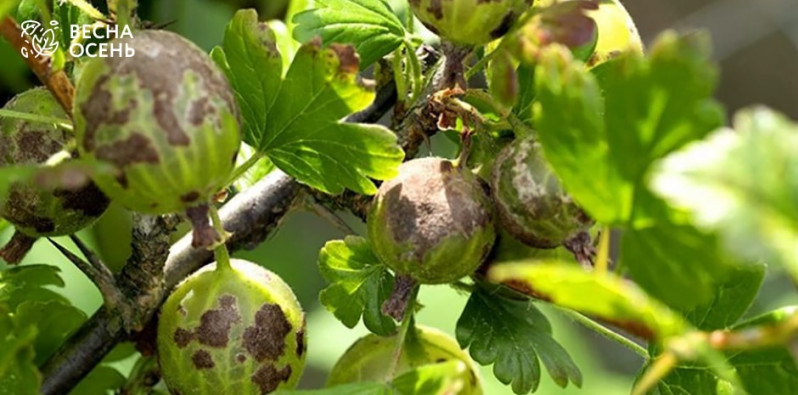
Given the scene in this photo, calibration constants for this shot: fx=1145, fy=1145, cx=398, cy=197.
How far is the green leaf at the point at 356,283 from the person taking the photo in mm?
803

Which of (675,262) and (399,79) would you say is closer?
(675,262)

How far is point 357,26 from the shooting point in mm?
816

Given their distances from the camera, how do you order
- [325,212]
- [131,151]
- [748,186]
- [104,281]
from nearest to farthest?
[748,186]
[131,151]
[104,281]
[325,212]

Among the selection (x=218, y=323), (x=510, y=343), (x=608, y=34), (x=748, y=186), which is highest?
(x=748, y=186)

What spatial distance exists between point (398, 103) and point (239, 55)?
0.14 metres

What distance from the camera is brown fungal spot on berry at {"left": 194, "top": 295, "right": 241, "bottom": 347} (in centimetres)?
72

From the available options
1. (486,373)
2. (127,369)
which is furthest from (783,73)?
(127,369)

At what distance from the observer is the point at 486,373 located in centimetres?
172

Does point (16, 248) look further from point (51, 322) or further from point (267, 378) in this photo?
point (267, 378)

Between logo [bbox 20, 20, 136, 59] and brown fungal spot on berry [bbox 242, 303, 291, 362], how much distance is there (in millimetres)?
194

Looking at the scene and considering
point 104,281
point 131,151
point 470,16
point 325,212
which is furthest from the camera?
point 325,212

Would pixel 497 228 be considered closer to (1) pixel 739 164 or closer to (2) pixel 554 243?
(2) pixel 554 243

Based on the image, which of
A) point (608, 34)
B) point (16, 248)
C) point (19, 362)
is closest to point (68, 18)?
point (16, 248)

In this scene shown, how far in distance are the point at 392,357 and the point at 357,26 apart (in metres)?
0.24
